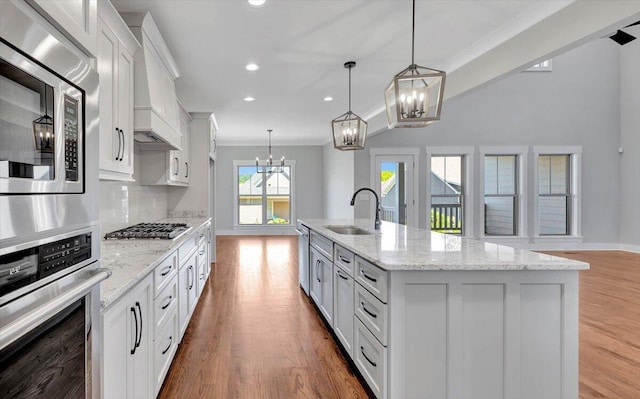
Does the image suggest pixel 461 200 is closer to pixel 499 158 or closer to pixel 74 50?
pixel 499 158

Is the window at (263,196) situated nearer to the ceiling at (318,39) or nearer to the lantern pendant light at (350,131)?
the ceiling at (318,39)

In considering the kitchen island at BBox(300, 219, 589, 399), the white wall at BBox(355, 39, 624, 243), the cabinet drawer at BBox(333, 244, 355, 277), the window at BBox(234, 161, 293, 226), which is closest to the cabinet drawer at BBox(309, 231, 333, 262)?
the cabinet drawer at BBox(333, 244, 355, 277)

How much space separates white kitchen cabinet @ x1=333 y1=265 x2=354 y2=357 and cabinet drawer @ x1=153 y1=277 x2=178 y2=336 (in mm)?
1219

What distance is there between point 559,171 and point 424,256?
294 inches

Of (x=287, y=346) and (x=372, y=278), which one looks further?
(x=287, y=346)

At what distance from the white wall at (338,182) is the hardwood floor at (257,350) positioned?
120 inches

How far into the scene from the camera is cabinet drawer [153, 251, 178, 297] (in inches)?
75.9

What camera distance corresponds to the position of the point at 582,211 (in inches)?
292

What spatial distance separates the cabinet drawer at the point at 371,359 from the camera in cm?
181

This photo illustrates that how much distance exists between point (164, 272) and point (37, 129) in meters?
1.56

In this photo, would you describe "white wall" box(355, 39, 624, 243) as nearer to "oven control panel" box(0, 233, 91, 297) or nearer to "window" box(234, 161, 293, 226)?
"window" box(234, 161, 293, 226)

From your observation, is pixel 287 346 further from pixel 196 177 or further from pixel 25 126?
pixel 196 177

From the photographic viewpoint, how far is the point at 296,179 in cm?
984

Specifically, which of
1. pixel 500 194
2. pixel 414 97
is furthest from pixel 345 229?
pixel 500 194
